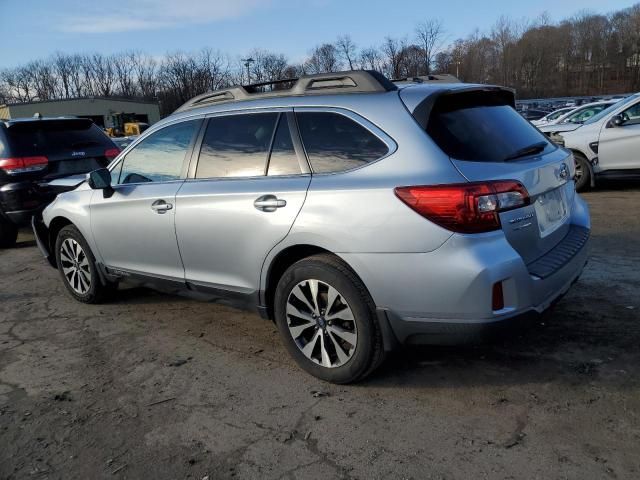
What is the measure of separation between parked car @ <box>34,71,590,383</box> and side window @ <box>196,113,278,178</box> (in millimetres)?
11

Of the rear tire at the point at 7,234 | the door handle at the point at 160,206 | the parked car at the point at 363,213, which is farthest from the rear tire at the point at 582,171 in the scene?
the rear tire at the point at 7,234

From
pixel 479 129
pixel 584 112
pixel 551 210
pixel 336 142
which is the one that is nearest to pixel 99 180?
pixel 336 142

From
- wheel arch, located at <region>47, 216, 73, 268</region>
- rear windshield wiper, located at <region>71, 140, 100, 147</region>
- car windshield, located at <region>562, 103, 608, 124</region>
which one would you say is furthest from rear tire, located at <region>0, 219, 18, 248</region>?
car windshield, located at <region>562, 103, 608, 124</region>

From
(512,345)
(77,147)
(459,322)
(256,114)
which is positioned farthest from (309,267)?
(77,147)

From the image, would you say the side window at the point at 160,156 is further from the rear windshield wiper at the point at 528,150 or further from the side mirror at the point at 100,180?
the rear windshield wiper at the point at 528,150

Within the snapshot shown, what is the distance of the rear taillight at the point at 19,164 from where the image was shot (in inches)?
296

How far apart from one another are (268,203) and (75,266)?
282cm

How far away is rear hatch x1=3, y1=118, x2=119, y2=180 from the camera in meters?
7.61

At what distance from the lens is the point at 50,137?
314 inches

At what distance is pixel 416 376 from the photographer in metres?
3.45

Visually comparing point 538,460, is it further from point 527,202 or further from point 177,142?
point 177,142

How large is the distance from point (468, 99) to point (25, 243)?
7879mm

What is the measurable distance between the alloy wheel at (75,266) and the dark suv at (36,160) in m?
2.10

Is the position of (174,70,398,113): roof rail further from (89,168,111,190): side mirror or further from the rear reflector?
the rear reflector
